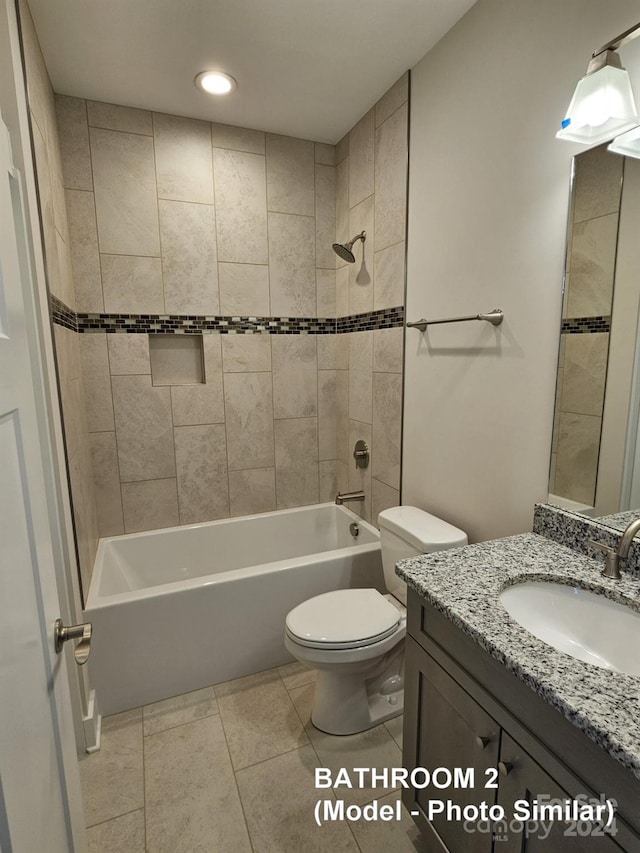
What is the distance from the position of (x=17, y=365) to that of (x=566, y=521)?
1.44 meters

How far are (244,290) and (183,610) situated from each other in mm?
1751

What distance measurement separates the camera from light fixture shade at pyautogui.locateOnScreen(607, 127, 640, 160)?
1104mm

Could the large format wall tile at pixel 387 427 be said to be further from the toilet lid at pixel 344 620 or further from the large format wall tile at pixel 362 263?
the toilet lid at pixel 344 620

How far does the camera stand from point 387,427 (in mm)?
2328

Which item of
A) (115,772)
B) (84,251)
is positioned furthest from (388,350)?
(115,772)

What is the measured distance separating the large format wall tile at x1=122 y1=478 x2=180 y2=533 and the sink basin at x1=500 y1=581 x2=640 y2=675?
78.7 inches

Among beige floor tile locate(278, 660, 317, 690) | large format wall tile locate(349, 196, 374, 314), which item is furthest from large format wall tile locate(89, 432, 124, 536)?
large format wall tile locate(349, 196, 374, 314)

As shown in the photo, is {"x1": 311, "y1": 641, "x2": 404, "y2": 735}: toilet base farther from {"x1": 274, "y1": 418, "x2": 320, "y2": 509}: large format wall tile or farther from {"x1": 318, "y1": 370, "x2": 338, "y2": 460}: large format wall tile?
{"x1": 318, "y1": 370, "x2": 338, "y2": 460}: large format wall tile

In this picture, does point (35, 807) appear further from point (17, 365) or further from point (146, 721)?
point (146, 721)

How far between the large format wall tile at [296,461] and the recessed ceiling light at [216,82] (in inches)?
68.2

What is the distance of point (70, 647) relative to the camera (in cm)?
142

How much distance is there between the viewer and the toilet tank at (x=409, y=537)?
1.70 metres

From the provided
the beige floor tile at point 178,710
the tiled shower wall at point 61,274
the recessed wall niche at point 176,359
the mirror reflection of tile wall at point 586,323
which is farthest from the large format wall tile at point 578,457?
the recessed wall niche at point 176,359

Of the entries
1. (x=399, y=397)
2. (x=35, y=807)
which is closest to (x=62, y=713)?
(x=35, y=807)
